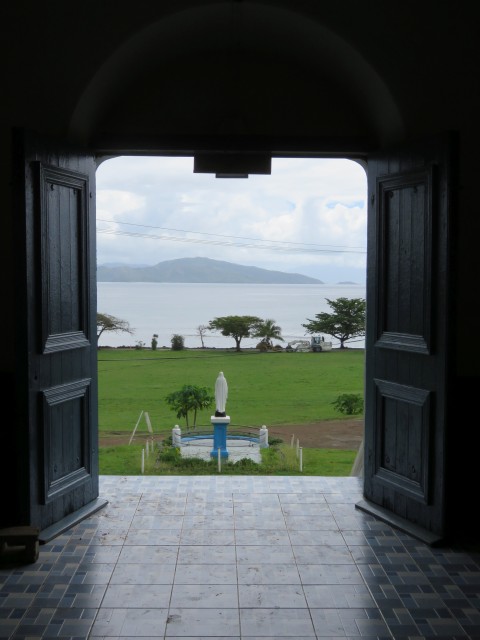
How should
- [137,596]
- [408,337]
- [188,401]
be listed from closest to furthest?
[137,596] → [408,337] → [188,401]

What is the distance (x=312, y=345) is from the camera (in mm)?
19672

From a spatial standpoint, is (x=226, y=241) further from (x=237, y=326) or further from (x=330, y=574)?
(x=330, y=574)

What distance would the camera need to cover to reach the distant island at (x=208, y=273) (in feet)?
77.4

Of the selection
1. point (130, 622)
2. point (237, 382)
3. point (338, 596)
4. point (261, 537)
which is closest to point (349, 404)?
point (237, 382)

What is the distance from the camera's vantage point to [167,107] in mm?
4629

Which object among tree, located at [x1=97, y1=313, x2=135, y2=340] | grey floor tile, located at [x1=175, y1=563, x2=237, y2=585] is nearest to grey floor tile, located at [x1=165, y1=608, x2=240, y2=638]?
grey floor tile, located at [x1=175, y1=563, x2=237, y2=585]

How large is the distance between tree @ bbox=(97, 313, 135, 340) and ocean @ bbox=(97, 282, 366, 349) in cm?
18

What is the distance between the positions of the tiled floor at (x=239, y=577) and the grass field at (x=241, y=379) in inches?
525

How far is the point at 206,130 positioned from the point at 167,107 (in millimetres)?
323

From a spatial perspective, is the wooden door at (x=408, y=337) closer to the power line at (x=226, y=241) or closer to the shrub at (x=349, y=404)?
the shrub at (x=349, y=404)

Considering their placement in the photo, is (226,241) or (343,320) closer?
(343,320)

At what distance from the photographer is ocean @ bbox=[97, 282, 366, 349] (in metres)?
19.1

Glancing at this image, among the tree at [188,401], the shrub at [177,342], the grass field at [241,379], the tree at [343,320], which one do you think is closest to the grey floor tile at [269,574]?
the tree at [188,401]

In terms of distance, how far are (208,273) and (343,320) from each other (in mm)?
7699
